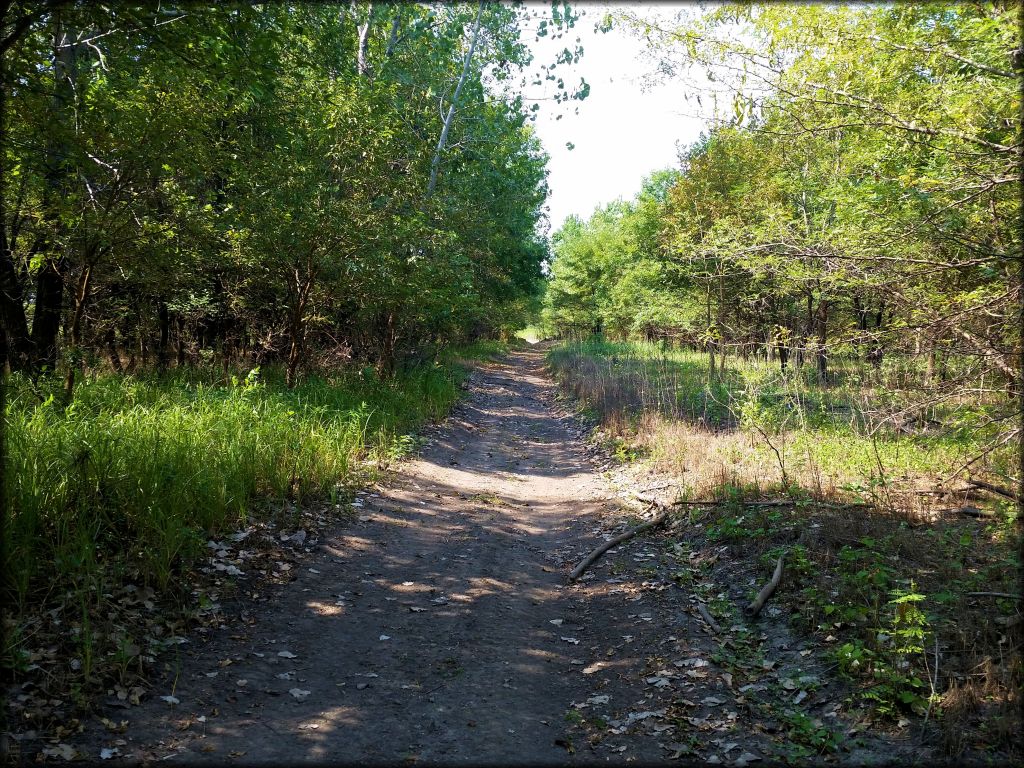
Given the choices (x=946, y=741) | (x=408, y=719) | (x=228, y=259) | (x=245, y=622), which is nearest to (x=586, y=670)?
(x=408, y=719)

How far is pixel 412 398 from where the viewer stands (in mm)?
13031

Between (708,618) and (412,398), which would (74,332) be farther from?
(708,618)

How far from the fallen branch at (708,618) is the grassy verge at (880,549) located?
15 cm

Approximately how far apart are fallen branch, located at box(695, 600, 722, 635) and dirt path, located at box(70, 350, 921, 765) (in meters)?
0.09

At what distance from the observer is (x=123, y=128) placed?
6793 mm

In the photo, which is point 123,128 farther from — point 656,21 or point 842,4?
point 842,4

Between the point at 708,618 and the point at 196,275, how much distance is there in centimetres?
1085

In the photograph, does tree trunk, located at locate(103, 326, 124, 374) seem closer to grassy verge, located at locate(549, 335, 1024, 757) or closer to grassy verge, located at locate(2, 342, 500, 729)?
grassy verge, located at locate(2, 342, 500, 729)

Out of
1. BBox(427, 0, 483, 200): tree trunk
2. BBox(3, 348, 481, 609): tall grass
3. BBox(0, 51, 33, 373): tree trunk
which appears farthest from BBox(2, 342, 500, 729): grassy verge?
BBox(427, 0, 483, 200): tree trunk

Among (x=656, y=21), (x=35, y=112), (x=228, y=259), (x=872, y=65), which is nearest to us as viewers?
(x=872, y=65)

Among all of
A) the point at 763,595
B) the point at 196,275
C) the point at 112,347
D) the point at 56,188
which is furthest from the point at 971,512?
the point at 112,347

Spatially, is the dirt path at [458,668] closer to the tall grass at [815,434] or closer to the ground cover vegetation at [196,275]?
the ground cover vegetation at [196,275]

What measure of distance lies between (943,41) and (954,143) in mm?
767

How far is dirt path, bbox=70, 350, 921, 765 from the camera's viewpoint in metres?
3.25
